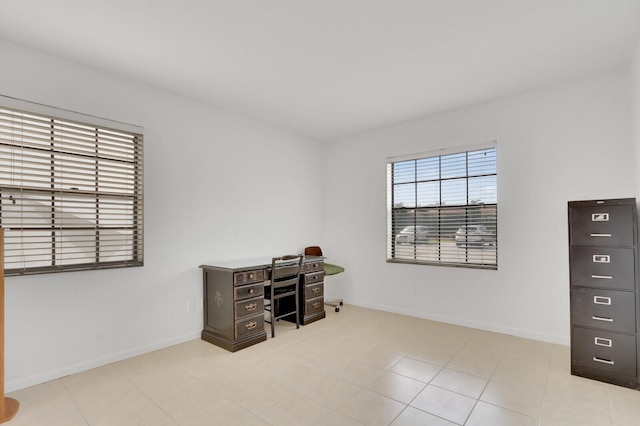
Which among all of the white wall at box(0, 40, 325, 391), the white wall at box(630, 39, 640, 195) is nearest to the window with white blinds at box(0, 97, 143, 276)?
the white wall at box(0, 40, 325, 391)

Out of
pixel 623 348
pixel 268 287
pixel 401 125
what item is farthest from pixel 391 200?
pixel 623 348

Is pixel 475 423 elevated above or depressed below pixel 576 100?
below

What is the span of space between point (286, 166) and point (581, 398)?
409cm

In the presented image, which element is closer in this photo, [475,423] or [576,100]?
[475,423]

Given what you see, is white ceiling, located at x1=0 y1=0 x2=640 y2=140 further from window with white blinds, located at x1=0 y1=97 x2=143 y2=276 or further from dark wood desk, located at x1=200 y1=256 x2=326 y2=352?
dark wood desk, located at x1=200 y1=256 x2=326 y2=352

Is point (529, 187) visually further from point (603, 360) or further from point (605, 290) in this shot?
point (603, 360)

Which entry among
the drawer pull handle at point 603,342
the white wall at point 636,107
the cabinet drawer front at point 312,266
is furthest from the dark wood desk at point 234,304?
the white wall at point 636,107

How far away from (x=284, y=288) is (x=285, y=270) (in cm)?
44

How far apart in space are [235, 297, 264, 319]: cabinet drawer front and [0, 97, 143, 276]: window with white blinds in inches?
43.7

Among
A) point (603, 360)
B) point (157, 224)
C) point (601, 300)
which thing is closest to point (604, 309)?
point (601, 300)

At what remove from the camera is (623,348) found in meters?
2.51

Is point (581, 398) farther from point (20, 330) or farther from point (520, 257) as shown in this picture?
point (20, 330)

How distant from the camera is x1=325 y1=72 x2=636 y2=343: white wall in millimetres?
3172

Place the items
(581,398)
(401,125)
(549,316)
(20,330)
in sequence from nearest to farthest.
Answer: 1. (581,398)
2. (20,330)
3. (549,316)
4. (401,125)
